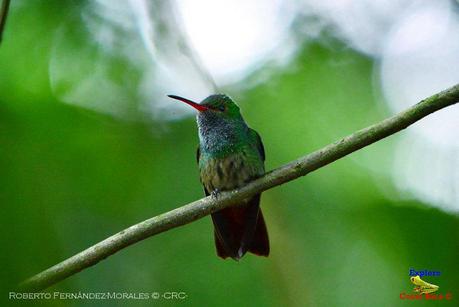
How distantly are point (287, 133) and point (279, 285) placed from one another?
160 cm

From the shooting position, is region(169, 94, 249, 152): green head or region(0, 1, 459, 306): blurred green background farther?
region(169, 94, 249, 152): green head

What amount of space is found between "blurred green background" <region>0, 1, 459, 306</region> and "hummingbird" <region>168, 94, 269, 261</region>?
232 millimetres

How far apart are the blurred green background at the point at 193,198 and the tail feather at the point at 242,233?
0.18 meters

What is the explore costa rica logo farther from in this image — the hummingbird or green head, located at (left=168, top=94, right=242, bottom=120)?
green head, located at (left=168, top=94, right=242, bottom=120)

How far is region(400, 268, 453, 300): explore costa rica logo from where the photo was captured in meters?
3.62

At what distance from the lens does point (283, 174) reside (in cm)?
296

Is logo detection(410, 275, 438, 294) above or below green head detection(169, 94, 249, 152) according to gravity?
below

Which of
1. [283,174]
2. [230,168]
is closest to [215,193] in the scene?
[230,168]

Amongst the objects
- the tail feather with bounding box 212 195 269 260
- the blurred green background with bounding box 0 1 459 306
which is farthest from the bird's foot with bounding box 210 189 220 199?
the blurred green background with bounding box 0 1 459 306

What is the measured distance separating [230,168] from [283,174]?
84 centimetres

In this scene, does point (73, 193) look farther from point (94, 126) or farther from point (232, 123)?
point (232, 123)

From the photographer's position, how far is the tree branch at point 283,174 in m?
2.57

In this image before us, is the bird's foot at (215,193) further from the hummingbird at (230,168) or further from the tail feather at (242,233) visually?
the tail feather at (242,233)

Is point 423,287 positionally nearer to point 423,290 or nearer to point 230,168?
point 423,290
